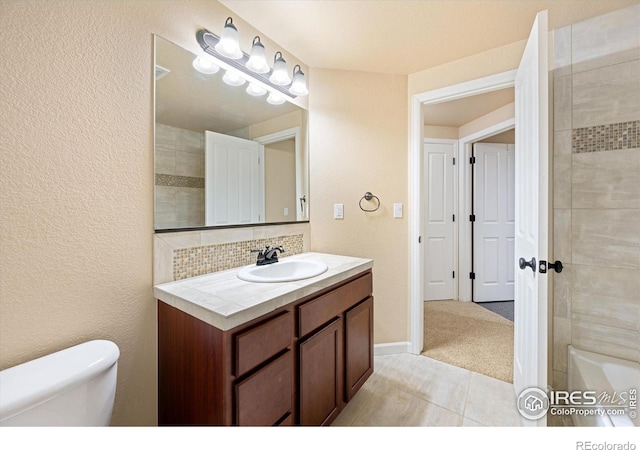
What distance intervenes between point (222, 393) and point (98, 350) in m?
0.46

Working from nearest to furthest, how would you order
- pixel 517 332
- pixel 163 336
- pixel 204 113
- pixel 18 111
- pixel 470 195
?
1. pixel 18 111
2. pixel 163 336
3. pixel 204 113
4. pixel 517 332
5. pixel 470 195

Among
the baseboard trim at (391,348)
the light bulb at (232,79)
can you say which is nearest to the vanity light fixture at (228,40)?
the light bulb at (232,79)

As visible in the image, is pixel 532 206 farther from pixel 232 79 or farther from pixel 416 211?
pixel 232 79

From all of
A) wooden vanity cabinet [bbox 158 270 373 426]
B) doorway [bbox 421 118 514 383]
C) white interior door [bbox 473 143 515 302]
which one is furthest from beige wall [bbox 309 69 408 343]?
white interior door [bbox 473 143 515 302]

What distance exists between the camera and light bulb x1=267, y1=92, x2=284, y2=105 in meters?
1.71

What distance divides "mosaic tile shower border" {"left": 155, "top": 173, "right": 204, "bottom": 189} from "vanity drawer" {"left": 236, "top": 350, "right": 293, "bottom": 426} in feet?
3.01

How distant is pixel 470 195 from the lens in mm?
3178

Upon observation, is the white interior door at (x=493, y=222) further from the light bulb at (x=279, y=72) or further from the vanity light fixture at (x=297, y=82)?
the light bulb at (x=279, y=72)

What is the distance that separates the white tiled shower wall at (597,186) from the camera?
4.23ft

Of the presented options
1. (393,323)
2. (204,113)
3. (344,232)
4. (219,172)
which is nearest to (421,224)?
(344,232)

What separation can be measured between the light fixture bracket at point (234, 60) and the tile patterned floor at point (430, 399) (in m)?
2.03

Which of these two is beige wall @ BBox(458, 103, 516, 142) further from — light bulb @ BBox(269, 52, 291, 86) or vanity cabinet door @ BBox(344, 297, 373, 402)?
vanity cabinet door @ BBox(344, 297, 373, 402)

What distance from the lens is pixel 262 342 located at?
0.94 m

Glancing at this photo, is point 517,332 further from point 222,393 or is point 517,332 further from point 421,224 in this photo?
point 222,393
